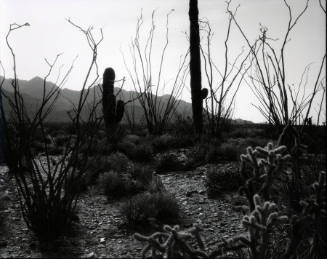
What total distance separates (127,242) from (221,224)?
962 mm

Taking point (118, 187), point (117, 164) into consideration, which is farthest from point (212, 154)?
point (118, 187)

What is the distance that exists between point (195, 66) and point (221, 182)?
5510 millimetres

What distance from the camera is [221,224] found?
143 inches

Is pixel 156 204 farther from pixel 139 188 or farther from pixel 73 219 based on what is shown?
pixel 139 188

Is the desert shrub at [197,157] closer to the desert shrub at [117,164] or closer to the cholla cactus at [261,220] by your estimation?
the desert shrub at [117,164]

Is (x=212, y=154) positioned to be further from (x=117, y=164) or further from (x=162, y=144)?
(x=162, y=144)

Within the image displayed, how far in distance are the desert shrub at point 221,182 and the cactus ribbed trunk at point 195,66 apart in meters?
4.93

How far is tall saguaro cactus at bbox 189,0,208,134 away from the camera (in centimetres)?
988

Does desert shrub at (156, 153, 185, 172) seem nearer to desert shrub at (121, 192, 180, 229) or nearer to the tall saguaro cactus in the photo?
desert shrub at (121, 192, 180, 229)

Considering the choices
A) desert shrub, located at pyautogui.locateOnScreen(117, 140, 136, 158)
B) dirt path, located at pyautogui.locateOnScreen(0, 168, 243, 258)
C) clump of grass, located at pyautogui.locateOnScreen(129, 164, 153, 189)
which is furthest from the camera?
desert shrub, located at pyautogui.locateOnScreen(117, 140, 136, 158)

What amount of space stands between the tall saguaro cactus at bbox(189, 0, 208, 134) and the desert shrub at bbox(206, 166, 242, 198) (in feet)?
16.2

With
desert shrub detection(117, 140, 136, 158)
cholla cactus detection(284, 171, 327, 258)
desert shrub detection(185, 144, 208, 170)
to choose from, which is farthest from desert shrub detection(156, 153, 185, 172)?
cholla cactus detection(284, 171, 327, 258)

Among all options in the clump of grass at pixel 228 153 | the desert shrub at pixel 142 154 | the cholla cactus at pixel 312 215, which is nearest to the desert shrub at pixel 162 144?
the desert shrub at pixel 142 154

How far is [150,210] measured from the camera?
3.66m
